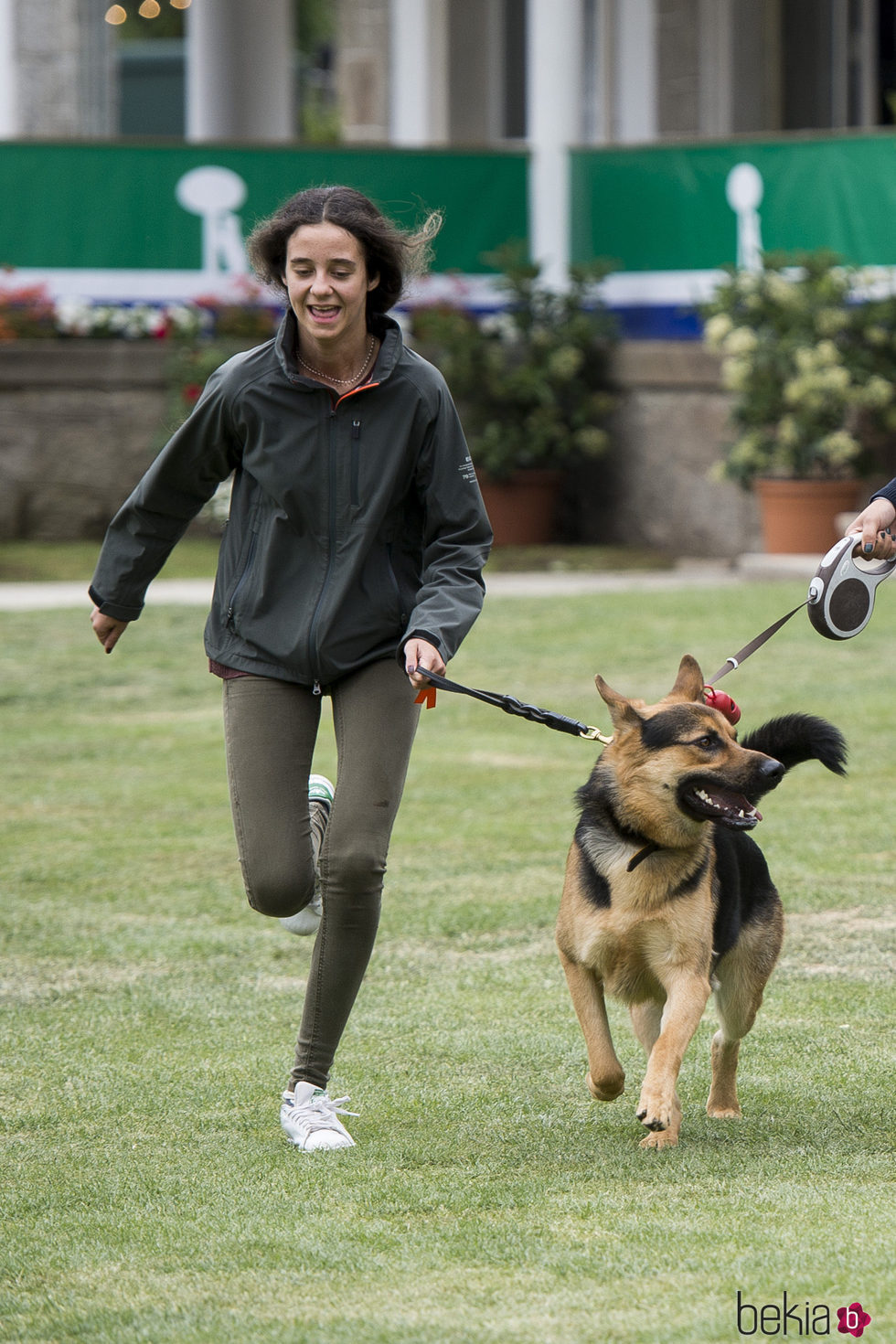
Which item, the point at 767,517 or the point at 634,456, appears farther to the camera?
the point at 634,456

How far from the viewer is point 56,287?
16297mm

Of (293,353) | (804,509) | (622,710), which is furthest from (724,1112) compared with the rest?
(804,509)

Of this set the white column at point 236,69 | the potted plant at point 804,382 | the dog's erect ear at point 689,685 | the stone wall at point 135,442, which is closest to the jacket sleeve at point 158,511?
the dog's erect ear at point 689,685

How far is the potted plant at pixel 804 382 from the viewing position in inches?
551

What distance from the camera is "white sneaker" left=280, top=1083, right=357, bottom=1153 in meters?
4.50

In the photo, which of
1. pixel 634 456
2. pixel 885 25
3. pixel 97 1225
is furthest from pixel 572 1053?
pixel 885 25

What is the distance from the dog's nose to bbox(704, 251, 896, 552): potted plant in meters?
9.72

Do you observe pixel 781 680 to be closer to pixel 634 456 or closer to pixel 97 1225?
pixel 634 456

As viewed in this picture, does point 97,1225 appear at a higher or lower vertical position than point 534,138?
lower

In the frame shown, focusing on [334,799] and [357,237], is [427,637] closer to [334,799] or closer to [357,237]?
[334,799]

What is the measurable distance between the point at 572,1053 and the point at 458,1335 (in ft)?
6.53

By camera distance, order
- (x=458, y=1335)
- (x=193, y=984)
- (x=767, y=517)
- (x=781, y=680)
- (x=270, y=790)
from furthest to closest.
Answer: (x=767, y=517) → (x=781, y=680) → (x=193, y=984) → (x=270, y=790) → (x=458, y=1335)

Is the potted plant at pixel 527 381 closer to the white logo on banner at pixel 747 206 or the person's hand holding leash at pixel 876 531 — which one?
the white logo on banner at pixel 747 206
